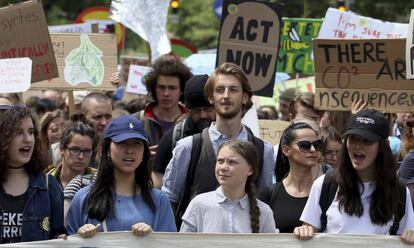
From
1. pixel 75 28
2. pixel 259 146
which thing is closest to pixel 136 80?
pixel 75 28

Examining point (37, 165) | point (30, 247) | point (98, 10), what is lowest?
point (30, 247)

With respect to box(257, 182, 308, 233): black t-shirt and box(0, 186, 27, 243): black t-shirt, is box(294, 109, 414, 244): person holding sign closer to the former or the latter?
box(257, 182, 308, 233): black t-shirt

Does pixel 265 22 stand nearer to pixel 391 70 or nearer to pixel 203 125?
pixel 391 70

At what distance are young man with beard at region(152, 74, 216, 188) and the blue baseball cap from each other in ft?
3.69

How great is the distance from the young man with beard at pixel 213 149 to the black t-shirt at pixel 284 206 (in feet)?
0.52

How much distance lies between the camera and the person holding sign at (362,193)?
5906 mm

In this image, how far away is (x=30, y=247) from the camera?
5598 millimetres

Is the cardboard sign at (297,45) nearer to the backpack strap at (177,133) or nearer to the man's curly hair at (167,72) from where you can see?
the man's curly hair at (167,72)

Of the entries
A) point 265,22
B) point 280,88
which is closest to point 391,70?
point 265,22

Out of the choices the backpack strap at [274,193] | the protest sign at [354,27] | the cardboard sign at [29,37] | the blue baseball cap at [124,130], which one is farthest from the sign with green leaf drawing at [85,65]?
the blue baseball cap at [124,130]

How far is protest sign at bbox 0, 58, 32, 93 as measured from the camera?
8078 mm

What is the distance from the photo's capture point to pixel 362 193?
5.98 metres

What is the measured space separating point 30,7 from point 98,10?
10.9m

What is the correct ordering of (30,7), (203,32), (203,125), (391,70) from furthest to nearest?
(203,32), (30,7), (391,70), (203,125)
